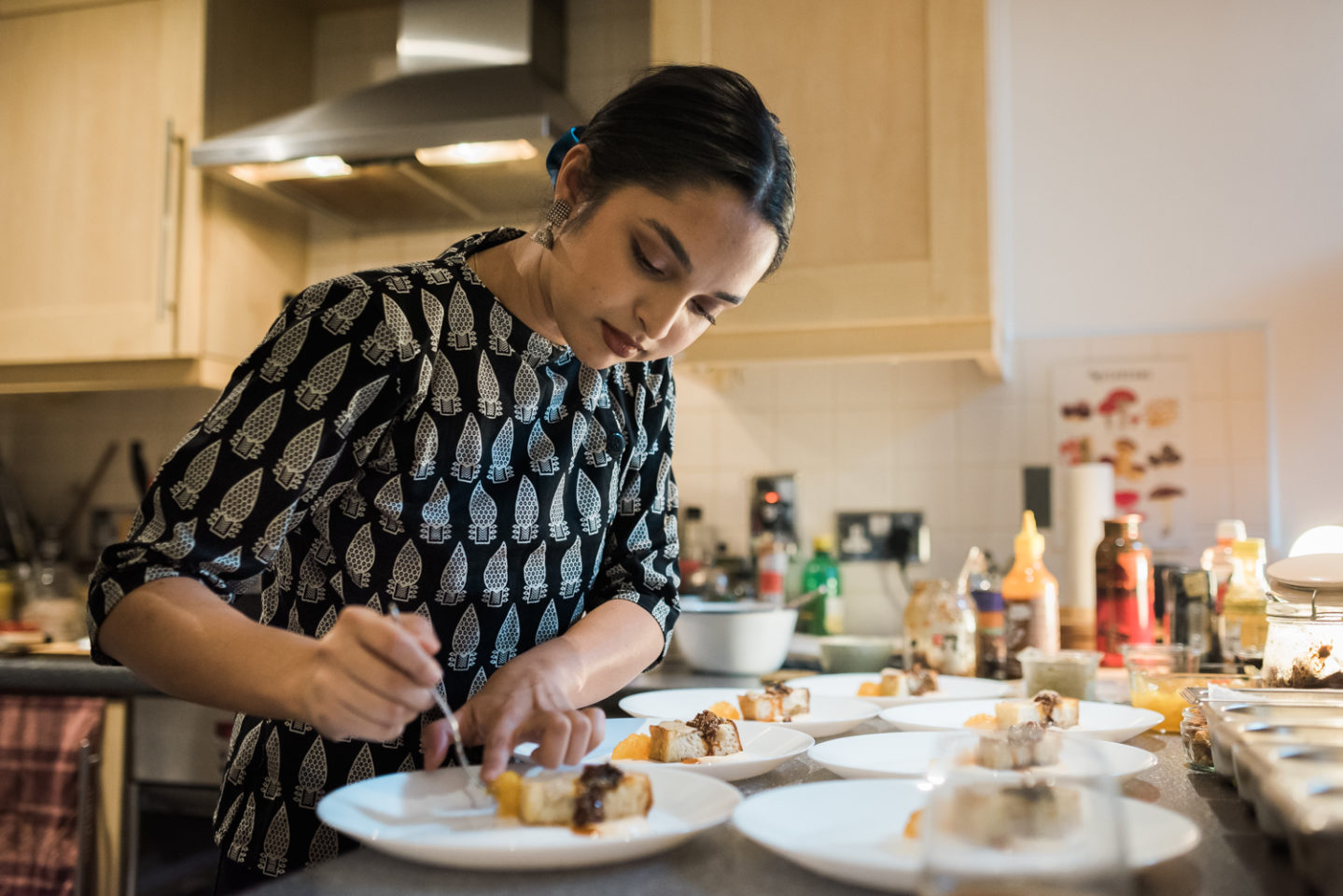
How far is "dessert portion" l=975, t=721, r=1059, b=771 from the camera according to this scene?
0.49 metres

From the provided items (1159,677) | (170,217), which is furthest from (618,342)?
(170,217)

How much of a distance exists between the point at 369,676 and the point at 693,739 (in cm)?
34

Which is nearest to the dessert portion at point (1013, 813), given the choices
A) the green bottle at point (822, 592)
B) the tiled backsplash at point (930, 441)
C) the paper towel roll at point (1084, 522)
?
the paper towel roll at point (1084, 522)

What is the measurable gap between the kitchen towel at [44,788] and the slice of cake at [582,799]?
Result: 1.60 m

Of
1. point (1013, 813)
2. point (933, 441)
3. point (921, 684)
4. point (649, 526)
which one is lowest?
point (921, 684)

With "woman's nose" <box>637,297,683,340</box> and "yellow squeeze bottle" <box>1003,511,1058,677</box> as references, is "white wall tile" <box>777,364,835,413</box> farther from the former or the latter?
"woman's nose" <box>637,297,683,340</box>

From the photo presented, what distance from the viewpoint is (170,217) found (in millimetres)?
2340

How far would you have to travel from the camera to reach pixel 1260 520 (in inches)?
81.7

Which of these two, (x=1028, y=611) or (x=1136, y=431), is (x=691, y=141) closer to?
(x=1028, y=611)

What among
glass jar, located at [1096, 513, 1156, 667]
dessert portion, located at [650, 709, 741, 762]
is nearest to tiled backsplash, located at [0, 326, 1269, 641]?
glass jar, located at [1096, 513, 1156, 667]

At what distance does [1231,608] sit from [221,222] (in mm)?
2215

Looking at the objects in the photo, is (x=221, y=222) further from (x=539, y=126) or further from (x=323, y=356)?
(x=323, y=356)

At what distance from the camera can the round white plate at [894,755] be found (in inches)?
30.6

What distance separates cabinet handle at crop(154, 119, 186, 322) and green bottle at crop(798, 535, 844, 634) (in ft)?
5.14
